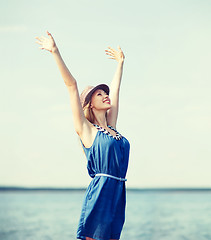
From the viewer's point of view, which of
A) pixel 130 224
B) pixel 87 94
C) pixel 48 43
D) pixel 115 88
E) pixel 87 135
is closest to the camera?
pixel 48 43

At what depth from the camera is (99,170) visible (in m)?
2.89

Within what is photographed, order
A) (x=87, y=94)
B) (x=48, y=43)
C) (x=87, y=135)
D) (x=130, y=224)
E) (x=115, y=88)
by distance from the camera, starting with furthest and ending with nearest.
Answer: (x=130, y=224), (x=115, y=88), (x=87, y=94), (x=87, y=135), (x=48, y=43)

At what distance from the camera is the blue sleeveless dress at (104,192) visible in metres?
2.78

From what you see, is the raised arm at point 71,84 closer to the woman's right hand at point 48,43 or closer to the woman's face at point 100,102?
the woman's right hand at point 48,43

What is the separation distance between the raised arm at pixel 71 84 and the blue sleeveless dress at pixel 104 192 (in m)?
0.11

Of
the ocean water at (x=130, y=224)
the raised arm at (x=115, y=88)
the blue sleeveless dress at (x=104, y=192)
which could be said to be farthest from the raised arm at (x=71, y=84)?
the ocean water at (x=130, y=224)

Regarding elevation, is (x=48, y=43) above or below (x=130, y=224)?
above

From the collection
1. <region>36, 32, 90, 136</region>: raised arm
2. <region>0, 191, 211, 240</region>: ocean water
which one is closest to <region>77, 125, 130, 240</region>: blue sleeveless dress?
<region>36, 32, 90, 136</region>: raised arm

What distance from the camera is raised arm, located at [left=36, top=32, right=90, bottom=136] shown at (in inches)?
109

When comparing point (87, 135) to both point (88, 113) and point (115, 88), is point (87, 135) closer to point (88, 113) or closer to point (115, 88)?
point (88, 113)

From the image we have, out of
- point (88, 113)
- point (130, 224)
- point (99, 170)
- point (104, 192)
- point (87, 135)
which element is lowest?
point (130, 224)

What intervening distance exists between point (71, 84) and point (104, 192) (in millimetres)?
596

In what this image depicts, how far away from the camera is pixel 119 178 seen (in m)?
2.87

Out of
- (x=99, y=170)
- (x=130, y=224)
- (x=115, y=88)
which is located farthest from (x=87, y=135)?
(x=130, y=224)
